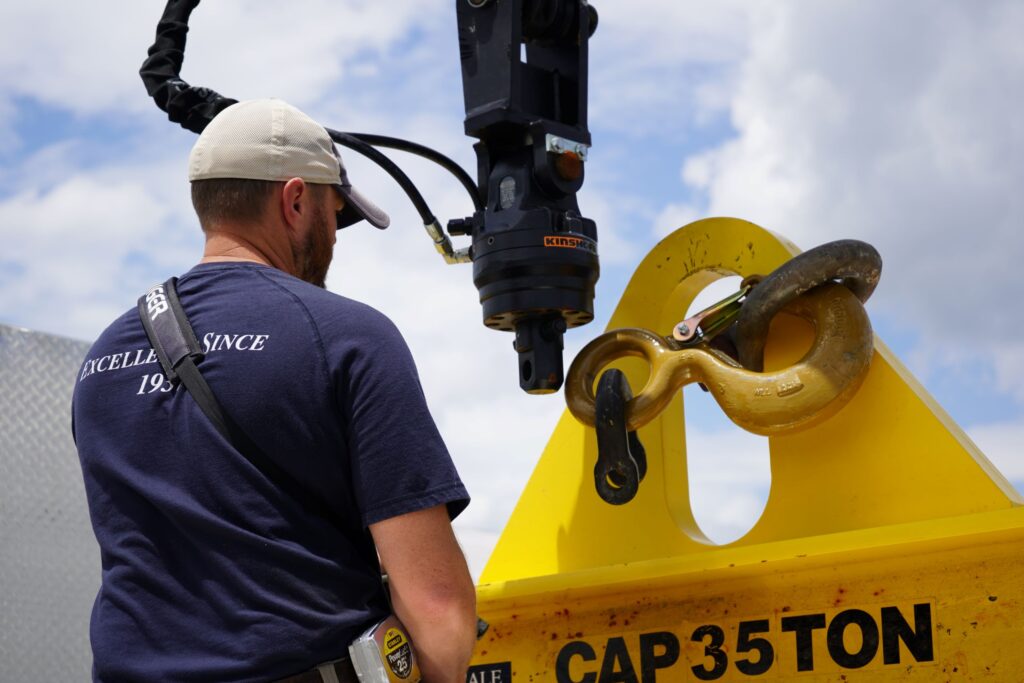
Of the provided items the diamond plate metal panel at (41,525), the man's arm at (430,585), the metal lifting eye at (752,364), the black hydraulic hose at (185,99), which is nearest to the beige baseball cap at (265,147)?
the man's arm at (430,585)

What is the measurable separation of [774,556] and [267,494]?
100 centimetres

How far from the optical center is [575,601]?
2391 mm

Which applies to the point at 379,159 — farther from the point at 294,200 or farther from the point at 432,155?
the point at 294,200

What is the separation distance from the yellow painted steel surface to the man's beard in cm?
90

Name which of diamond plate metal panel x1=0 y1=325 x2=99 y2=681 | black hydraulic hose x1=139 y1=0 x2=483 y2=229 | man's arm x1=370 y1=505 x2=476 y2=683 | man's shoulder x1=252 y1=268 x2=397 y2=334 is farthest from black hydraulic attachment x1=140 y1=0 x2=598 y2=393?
diamond plate metal panel x1=0 y1=325 x2=99 y2=681

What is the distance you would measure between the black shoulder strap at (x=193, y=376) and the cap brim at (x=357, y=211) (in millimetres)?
323

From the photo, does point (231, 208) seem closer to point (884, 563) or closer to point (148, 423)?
point (148, 423)

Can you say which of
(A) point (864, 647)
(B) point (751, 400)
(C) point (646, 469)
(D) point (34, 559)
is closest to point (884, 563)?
(A) point (864, 647)

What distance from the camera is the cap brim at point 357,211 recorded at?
6.06 feet

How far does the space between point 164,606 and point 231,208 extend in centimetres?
55

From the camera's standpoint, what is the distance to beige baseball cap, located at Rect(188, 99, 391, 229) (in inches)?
67.5

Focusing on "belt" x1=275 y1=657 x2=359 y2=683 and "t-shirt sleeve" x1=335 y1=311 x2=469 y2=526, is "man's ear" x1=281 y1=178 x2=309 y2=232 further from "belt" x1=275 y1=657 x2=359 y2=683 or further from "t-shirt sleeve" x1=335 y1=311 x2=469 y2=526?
"belt" x1=275 y1=657 x2=359 y2=683

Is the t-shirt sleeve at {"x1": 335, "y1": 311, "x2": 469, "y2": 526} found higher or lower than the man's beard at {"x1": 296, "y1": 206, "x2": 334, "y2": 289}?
lower

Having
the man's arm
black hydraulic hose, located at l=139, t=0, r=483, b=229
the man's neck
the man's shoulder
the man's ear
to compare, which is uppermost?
black hydraulic hose, located at l=139, t=0, r=483, b=229
